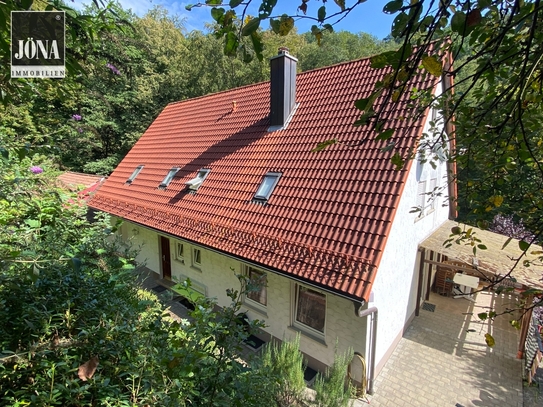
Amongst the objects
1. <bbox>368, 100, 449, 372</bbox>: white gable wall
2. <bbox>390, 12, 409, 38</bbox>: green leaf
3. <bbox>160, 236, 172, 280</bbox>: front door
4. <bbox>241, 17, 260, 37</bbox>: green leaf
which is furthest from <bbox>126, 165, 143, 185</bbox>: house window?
<bbox>390, 12, 409, 38</bbox>: green leaf

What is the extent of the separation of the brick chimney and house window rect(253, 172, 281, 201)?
70.8 inches

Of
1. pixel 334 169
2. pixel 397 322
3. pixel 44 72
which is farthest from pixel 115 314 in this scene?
pixel 397 322

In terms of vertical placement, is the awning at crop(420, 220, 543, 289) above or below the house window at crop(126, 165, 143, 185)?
below

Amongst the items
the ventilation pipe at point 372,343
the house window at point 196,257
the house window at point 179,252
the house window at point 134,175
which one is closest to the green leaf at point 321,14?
the ventilation pipe at point 372,343

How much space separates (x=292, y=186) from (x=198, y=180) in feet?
10.7

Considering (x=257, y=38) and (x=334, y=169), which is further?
(x=334, y=169)

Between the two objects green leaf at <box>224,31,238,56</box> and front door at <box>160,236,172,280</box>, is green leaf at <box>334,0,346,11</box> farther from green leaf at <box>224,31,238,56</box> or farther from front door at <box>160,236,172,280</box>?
front door at <box>160,236,172,280</box>

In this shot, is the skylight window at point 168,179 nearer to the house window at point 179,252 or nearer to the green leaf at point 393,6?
the house window at point 179,252

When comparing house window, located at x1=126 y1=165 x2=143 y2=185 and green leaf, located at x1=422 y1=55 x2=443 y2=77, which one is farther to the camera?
house window, located at x1=126 y1=165 x2=143 y2=185

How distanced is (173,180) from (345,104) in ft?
18.8

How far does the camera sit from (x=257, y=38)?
4.07ft

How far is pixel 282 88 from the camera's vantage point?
7961mm

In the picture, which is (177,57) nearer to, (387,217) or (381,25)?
(387,217)

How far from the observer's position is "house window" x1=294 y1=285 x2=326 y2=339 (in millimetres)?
5441
